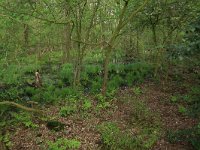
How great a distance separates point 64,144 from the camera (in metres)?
9.04

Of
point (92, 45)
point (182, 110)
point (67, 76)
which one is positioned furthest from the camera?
point (67, 76)

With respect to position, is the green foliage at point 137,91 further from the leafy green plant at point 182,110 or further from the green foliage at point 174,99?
the leafy green plant at point 182,110

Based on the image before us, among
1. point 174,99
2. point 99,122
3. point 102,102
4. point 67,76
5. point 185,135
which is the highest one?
point 67,76

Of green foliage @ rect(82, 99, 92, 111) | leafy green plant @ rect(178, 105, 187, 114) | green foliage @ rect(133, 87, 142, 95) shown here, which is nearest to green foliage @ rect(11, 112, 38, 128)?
green foliage @ rect(82, 99, 92, 111)

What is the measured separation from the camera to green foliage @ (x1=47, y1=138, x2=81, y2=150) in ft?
28.9

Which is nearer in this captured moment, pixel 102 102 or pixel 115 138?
pixel 115 138

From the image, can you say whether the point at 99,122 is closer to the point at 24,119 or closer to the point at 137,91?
the point at 24,119

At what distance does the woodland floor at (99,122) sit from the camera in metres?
9.30

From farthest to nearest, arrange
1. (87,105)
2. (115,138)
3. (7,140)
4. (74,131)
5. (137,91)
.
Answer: (137,91) → (87,105) → (74,131) → (115,138) → (7,140)

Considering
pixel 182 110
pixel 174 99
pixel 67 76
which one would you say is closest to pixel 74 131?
pixel 182 110

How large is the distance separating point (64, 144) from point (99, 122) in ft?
6.58

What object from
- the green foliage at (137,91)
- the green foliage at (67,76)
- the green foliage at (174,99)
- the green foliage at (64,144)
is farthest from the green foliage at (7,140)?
the green foliage at (174,99)

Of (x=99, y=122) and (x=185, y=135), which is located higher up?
(x=99, y=122)

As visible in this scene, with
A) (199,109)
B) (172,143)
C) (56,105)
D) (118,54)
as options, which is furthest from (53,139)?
(118,54)
